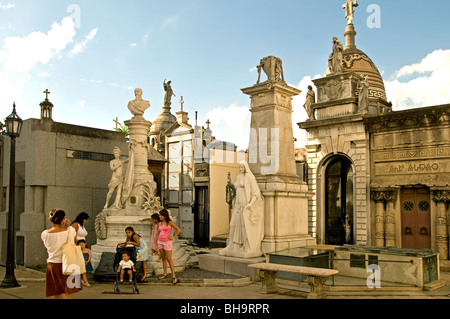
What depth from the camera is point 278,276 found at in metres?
9.17

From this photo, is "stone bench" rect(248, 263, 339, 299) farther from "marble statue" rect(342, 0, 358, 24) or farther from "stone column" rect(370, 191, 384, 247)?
"marble statue" rect(342, 0, 358, 24)

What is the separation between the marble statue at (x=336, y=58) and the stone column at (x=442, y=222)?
19.8 feet

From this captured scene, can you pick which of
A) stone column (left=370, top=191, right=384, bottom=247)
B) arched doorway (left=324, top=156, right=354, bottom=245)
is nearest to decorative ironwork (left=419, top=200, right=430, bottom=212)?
stone column (left=370, top=191, right=384, bottom=247)

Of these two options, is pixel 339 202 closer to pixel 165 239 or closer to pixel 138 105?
pixel 138 105

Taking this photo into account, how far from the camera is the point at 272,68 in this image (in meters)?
11.1

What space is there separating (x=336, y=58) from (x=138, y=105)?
28.0 ft

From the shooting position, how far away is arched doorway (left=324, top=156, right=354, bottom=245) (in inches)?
623

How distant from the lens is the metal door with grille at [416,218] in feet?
45.7

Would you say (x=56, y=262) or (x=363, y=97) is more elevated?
(x=363, y=97)

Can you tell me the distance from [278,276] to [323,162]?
328 inches

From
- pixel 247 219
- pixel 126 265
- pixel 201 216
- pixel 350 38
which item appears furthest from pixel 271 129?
pixel 350 38

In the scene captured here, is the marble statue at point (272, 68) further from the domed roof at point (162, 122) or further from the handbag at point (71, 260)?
the domed roof at point (162, 122)
